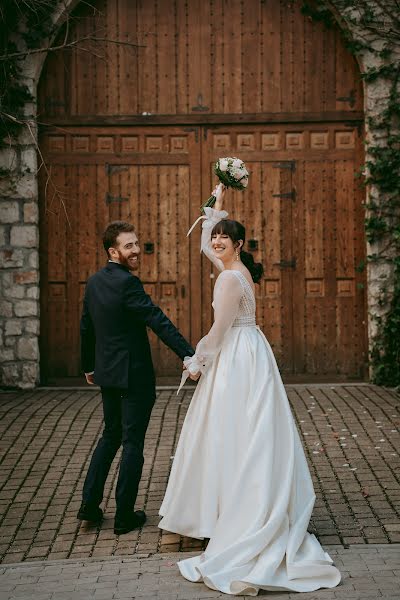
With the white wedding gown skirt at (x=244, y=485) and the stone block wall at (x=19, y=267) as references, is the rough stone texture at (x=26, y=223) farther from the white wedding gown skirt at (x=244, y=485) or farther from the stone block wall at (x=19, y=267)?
the white wedding gown skirt at (x=244, y=485)

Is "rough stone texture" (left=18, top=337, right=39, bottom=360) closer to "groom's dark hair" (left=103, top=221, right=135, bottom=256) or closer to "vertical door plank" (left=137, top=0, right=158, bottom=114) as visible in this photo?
"vertical door plank" (left=137, top=0, right=158, bottom=114)

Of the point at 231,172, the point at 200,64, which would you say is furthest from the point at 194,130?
the point at 231,172

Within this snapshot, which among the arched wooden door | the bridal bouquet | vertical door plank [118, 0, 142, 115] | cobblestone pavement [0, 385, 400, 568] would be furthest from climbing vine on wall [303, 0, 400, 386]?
the bridal bouquet

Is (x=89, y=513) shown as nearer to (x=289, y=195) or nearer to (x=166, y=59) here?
(x=289, y=195)

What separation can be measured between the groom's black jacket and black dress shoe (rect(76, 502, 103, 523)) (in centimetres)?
75

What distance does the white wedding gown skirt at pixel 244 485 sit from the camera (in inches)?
161

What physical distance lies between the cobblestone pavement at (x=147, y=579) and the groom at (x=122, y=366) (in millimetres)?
509

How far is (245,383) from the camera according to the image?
14.9 ft

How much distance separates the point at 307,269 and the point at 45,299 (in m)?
2.85

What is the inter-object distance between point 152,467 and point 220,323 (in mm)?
1964

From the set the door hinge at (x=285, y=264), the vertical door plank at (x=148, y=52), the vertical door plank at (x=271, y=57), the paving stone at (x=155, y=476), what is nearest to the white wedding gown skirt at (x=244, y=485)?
the paving stone at (x=155, y=476)

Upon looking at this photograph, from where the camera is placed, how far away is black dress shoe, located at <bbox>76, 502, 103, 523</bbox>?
5.04 meters

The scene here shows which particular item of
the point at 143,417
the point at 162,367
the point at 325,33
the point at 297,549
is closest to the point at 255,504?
the point at 297,549

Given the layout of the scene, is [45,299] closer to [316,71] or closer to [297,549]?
[316,71]
